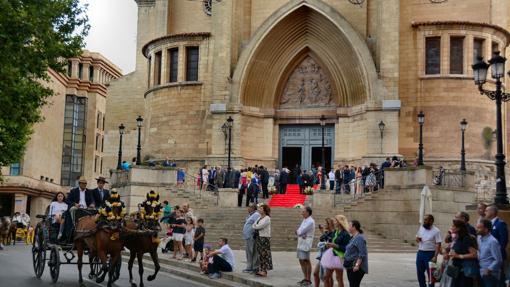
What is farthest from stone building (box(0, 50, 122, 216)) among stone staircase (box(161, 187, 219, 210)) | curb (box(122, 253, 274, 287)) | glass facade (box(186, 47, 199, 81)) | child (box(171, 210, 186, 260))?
curb (box(122, 253, 274, 287))

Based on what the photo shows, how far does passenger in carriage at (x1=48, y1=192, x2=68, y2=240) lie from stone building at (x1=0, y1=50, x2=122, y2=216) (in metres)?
44.2

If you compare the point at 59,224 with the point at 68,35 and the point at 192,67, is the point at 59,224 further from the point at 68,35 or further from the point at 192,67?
the point at 192,67

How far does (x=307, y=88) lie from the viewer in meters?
41.6

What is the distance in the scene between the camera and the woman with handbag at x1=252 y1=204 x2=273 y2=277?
56.8 feet

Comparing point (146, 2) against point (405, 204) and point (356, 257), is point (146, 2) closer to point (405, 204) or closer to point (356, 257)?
point (405, 204)

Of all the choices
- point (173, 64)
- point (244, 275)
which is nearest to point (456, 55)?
point (173, 64)

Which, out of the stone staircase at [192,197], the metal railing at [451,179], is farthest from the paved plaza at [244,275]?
the stone staircase at [192,197]

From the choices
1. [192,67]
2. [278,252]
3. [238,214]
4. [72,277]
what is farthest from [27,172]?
[72,277]

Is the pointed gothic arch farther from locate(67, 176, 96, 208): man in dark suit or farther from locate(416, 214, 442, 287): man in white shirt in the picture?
locate(416, 214, 442, 287): man in white shirt

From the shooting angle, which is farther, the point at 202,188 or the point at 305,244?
the point at 202,188

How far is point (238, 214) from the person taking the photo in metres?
31.1

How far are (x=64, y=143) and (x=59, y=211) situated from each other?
6114 cm

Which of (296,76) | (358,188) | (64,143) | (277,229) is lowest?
(277,229)

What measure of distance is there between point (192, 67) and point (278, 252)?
18441 millimetres
